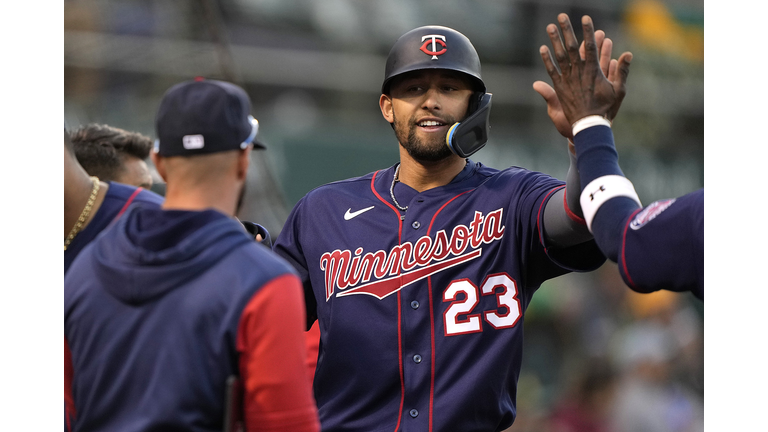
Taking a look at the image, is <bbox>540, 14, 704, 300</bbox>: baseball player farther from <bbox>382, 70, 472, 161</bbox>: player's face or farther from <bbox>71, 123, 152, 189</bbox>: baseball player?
<bbox>71, 123, 152, 189</bbox>: baseball player

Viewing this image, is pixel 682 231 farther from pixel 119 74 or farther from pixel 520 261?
pixel 119 74

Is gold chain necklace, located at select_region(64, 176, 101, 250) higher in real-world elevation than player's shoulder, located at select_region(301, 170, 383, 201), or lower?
lower

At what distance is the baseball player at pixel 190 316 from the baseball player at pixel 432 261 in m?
1.13

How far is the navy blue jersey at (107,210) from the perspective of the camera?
3.04 m

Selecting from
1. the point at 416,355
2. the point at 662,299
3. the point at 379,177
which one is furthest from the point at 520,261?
the point at 662,299

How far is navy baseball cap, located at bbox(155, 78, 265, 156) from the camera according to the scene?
225 cm

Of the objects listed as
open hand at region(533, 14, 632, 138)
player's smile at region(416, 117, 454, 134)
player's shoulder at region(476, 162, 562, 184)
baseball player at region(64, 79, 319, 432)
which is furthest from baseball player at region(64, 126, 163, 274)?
open hand at region(533, 14, 632, 138)

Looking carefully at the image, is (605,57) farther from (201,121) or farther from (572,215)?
(201,121)

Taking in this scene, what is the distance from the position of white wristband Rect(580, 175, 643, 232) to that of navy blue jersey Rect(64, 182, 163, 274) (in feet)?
4.92

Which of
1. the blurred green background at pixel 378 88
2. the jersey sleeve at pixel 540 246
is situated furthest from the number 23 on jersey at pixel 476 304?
the blurred green background at pixel 378 88

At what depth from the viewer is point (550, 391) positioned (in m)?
11.1

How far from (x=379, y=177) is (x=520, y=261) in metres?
0.83

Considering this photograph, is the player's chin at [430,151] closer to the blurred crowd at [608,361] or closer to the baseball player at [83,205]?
the baseball player at [83,205]

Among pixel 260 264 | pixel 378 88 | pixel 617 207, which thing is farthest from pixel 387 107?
pixel 378 88
